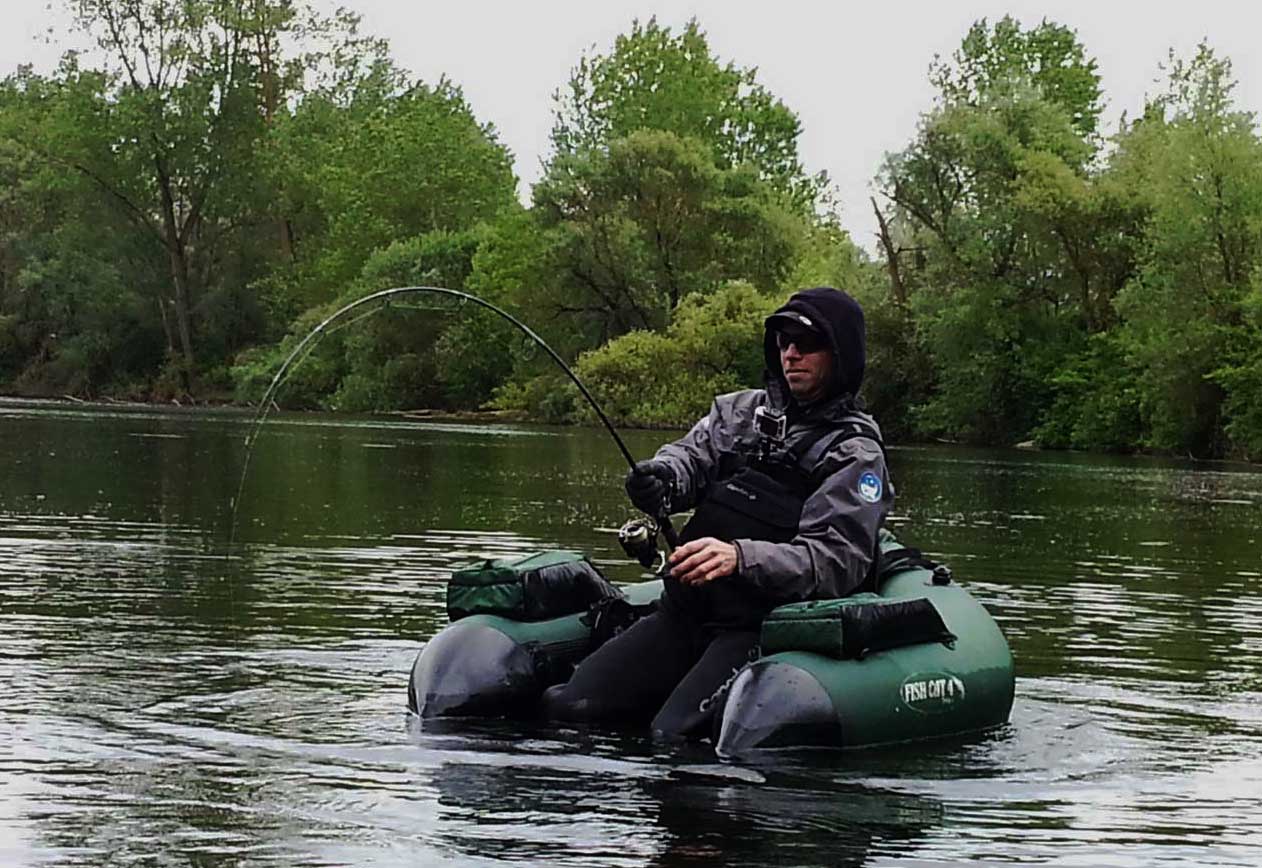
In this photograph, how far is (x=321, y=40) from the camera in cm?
7150

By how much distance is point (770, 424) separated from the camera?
24.5 ft

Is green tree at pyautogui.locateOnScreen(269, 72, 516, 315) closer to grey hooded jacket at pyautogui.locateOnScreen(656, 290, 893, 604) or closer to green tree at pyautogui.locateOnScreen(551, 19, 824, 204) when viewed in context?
green tree at pyautogui.locateOnScreen(551, 19, 824, 204)

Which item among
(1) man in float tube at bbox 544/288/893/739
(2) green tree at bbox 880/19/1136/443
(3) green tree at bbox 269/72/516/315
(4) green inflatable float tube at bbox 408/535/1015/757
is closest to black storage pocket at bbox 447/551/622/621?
(4) green inflatable float tube at bbox 408/535/1015/757

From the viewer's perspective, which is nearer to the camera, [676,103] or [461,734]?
[461,734]

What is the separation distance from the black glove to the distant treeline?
131 ft

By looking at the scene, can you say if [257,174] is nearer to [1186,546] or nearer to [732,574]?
[1186,546]

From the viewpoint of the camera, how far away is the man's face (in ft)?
24.1

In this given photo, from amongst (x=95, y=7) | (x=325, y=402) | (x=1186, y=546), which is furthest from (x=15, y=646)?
(x=95, y=7)

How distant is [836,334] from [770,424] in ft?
1.43

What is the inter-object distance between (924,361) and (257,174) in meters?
24.5

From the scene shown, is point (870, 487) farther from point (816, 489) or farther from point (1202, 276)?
point (1202, 276)

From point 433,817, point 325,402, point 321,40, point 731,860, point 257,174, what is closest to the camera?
point 731,860

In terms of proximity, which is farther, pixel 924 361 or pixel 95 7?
pixel 95 7

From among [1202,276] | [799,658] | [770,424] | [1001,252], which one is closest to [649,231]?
[1001,252]
